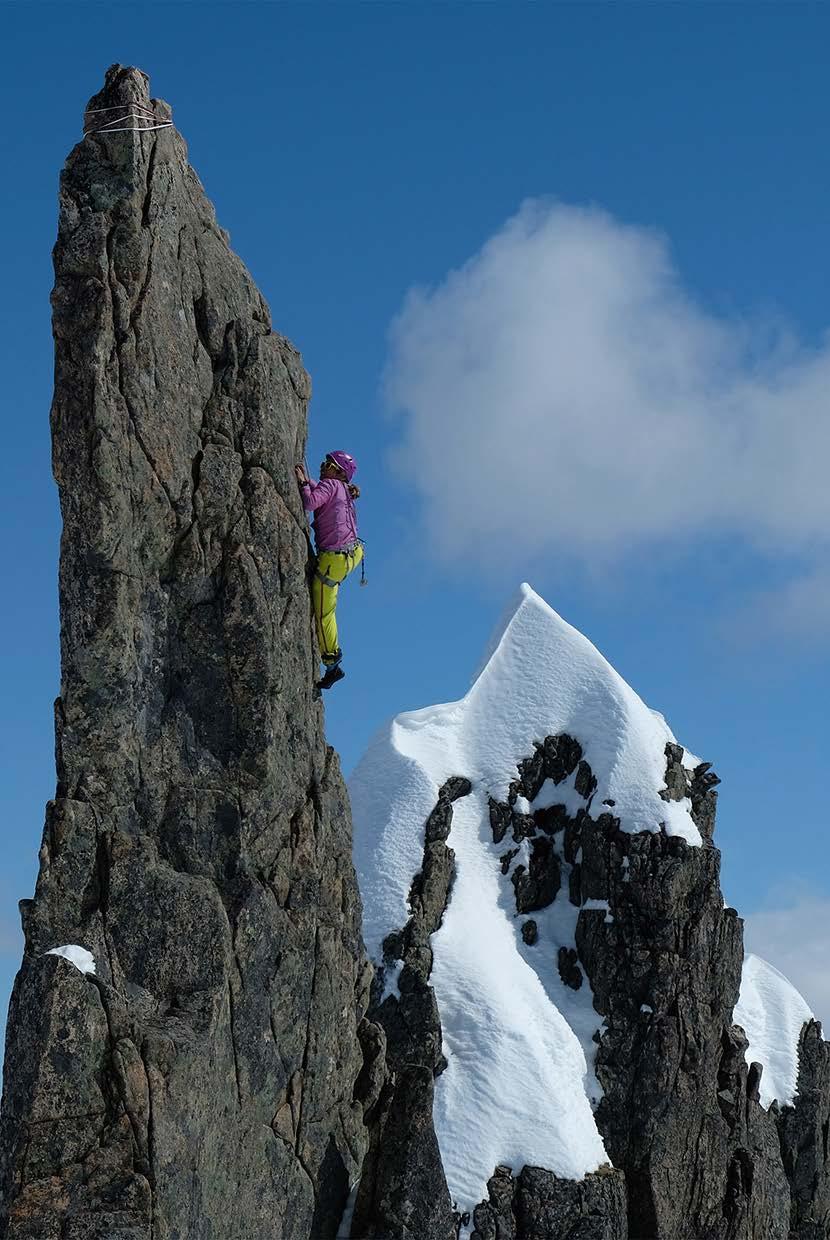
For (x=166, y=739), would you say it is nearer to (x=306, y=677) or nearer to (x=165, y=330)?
(x=306, y=677)

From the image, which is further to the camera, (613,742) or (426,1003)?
(613,742)

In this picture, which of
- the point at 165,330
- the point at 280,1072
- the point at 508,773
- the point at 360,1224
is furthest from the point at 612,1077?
the point at 165,330

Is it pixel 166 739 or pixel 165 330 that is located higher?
pixel 165 330

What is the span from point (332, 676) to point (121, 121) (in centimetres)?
940

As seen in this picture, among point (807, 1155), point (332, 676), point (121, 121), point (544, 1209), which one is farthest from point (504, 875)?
point (121, 121)

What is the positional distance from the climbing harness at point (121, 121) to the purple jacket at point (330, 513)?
6120 millimetres

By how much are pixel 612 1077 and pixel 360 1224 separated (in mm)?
17308

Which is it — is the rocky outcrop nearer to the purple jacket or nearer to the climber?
the climber

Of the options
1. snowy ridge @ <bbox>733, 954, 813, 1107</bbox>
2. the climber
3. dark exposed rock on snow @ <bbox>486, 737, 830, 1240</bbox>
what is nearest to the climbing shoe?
the climber

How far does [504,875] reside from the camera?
4188 cm

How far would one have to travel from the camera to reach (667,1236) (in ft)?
121

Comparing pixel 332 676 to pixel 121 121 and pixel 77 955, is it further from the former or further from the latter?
pixel 121 121

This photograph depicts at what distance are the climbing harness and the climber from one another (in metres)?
5.83

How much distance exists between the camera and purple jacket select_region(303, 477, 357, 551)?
2328 cm
